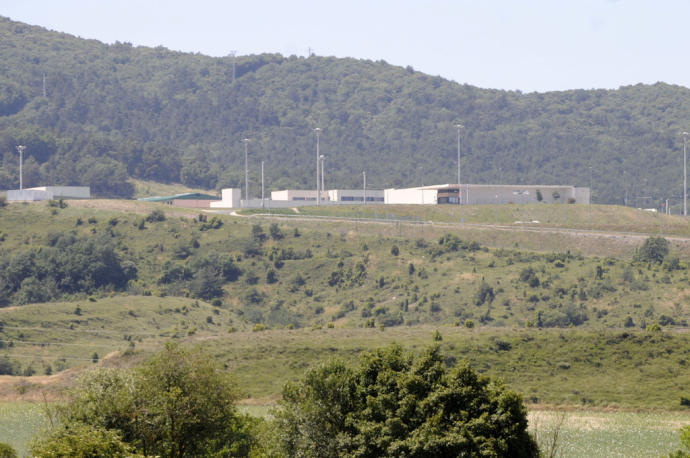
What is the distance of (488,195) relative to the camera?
165375 mm

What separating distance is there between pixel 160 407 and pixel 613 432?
85.2 feet

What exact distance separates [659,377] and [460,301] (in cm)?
4392

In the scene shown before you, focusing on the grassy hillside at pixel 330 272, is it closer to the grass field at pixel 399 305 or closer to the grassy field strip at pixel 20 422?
the grass field at pixel 399 305

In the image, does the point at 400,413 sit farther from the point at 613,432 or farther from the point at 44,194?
the point at 44,194

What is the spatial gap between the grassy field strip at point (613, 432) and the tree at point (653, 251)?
5879cm

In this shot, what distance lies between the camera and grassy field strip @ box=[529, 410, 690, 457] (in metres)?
44.7

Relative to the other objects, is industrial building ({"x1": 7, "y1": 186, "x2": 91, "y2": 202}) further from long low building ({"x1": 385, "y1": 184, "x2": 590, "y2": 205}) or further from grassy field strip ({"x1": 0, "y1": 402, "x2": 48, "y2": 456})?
grassy field strip ({"x1": 0, "y1": 402, "x2": 48, "y2": 456})

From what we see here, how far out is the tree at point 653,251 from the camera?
372ft

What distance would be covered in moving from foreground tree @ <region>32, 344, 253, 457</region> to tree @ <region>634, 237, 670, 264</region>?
84.6 metres

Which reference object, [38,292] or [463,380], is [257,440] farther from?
[38,292]

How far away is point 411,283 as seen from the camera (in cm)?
11662

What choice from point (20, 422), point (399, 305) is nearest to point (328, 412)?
point (20, 422)

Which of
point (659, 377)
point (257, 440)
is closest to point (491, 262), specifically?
point (659, 377)

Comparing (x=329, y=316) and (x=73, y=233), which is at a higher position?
(x=73, y=233)
